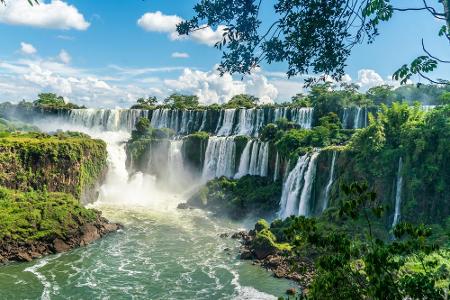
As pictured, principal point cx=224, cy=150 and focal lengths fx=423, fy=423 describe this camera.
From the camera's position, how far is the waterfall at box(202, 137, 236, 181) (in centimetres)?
Result: 4000

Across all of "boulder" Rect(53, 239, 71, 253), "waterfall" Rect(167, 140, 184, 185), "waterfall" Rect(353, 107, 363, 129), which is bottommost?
"boulder" Rect(53, 239, 71, 253)

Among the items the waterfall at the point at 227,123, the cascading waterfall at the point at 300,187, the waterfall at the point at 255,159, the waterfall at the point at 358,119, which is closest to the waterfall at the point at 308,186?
the cascading waterfall at the point at 300,187

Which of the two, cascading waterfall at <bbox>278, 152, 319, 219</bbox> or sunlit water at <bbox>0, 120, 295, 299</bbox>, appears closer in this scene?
sunlit water at <bbox>0, 120, 295, 299</bbox>

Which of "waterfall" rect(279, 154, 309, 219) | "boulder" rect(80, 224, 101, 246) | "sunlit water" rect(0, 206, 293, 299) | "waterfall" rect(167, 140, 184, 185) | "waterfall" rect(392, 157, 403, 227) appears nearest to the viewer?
"sunlit water" rect(0, 206, 293, 299)

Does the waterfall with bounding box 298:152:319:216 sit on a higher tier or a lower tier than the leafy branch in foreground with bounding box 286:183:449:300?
lower

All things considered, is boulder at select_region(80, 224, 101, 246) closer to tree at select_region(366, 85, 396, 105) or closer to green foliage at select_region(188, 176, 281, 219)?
green foliage at select_region(188, 176, 281, 219)

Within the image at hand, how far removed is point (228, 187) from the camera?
3656 centimetres

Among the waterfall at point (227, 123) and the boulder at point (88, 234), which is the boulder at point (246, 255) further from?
the waterfall at point (227, 123)

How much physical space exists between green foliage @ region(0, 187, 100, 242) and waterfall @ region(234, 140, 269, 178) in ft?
48.3

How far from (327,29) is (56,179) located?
97.1ft

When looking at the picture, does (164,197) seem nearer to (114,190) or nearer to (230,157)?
(114,190)

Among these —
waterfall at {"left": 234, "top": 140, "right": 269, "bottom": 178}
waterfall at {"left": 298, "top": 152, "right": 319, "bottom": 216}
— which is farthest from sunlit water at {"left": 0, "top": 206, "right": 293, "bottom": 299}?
waterfall at {"left": 234, "top": 140, "right": 269, "bottom": 178}

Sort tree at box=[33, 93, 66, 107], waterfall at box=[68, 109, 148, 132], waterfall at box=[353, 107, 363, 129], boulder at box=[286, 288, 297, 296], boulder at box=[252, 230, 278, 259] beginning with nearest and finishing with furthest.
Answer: boulder at box=[286, 288, 297, 296] → boulder at box=[252, 230, 278, 259] → waterfall at box=[353, 107, 363, 129] → waterfall at box=[68, 109, 148, 132] → tree at box=[33, 93, 66, 107]

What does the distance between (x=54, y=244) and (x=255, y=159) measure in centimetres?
1933
